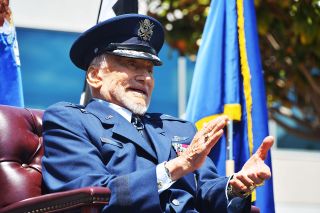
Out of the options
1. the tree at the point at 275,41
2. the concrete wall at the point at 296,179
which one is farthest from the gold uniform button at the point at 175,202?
the concrete wall at the point at 296,179

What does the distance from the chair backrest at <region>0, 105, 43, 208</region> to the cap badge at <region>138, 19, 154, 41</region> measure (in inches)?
25.2

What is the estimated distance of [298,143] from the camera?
11.1m

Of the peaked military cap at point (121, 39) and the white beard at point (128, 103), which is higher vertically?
the peaked military cap at point (121, 39)

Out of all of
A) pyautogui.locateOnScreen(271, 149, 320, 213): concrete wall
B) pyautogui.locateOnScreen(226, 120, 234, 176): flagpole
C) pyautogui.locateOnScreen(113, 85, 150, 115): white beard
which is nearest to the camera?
pyautogui.locateOnScreen(113, 85, 150, 115): white beard

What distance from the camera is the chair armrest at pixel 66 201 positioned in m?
3.14

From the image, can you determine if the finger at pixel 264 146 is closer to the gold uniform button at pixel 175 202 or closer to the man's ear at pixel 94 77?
the gold uniform button at pixel 175 202

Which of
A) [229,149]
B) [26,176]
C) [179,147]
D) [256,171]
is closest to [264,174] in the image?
[256,171]

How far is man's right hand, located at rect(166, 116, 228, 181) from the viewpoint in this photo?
124 inches

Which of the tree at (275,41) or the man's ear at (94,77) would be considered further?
the tree at (275,41)

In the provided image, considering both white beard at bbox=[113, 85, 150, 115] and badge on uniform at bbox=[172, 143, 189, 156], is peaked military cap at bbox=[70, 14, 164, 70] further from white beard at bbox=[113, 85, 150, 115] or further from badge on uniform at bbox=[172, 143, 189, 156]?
badge on uniform at bbox=[172, 143, 189, 156]

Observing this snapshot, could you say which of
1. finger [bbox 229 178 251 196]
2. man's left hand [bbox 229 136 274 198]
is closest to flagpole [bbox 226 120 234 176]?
finger [bbox 229 178 251 196]

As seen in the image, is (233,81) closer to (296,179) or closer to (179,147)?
(179,147)

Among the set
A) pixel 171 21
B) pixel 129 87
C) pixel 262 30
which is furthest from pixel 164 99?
pixel 129 87

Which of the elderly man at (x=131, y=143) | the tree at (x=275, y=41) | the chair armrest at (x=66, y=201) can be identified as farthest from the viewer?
the tree at (x=275, y=41)
